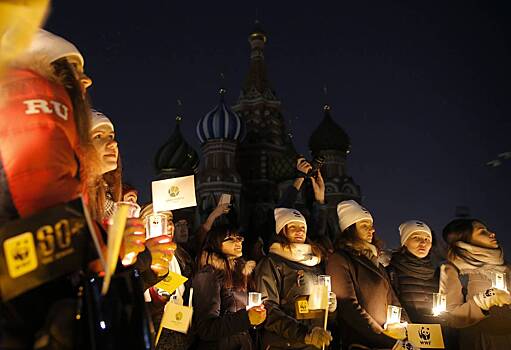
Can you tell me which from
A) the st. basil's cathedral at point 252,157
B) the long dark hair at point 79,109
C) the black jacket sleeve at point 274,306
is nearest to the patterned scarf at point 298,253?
the black jacket sleeve at point 274,306

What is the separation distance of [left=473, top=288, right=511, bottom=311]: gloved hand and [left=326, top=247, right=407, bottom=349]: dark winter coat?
0.70m

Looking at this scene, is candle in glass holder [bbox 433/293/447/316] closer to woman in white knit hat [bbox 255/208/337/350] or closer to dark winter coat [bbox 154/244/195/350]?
woman in white knit hat [bbox 255/208/337/350]

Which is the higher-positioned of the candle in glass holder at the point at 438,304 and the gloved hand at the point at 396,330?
the candle in glass holder at the point at 438,304

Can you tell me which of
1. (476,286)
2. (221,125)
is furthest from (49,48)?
(221,125)

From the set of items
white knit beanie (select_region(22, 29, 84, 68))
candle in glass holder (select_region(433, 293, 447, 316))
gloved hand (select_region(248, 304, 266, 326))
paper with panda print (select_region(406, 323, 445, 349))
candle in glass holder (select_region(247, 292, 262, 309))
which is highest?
white knit beanie (select_region(22, 29, 84, 68))

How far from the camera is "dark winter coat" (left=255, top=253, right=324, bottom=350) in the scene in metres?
4.77

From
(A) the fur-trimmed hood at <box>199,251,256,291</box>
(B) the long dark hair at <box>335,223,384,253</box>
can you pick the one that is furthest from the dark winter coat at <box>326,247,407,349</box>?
(A) the fur-trimmed hood at <box>199,251,256,291</box>

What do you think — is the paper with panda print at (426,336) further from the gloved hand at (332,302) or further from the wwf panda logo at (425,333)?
the gloved hand at (332,302)

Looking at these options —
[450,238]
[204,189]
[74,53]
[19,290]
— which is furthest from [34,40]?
[204,189]

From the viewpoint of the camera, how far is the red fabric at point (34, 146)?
1.87m

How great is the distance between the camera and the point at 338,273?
505 cm

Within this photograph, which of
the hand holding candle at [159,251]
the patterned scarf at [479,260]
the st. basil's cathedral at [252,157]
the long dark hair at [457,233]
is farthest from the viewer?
the st. basil's cathedral at [252,157]

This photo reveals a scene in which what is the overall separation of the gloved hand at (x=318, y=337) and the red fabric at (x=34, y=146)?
119 inches

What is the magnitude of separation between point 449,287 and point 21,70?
4.82m
